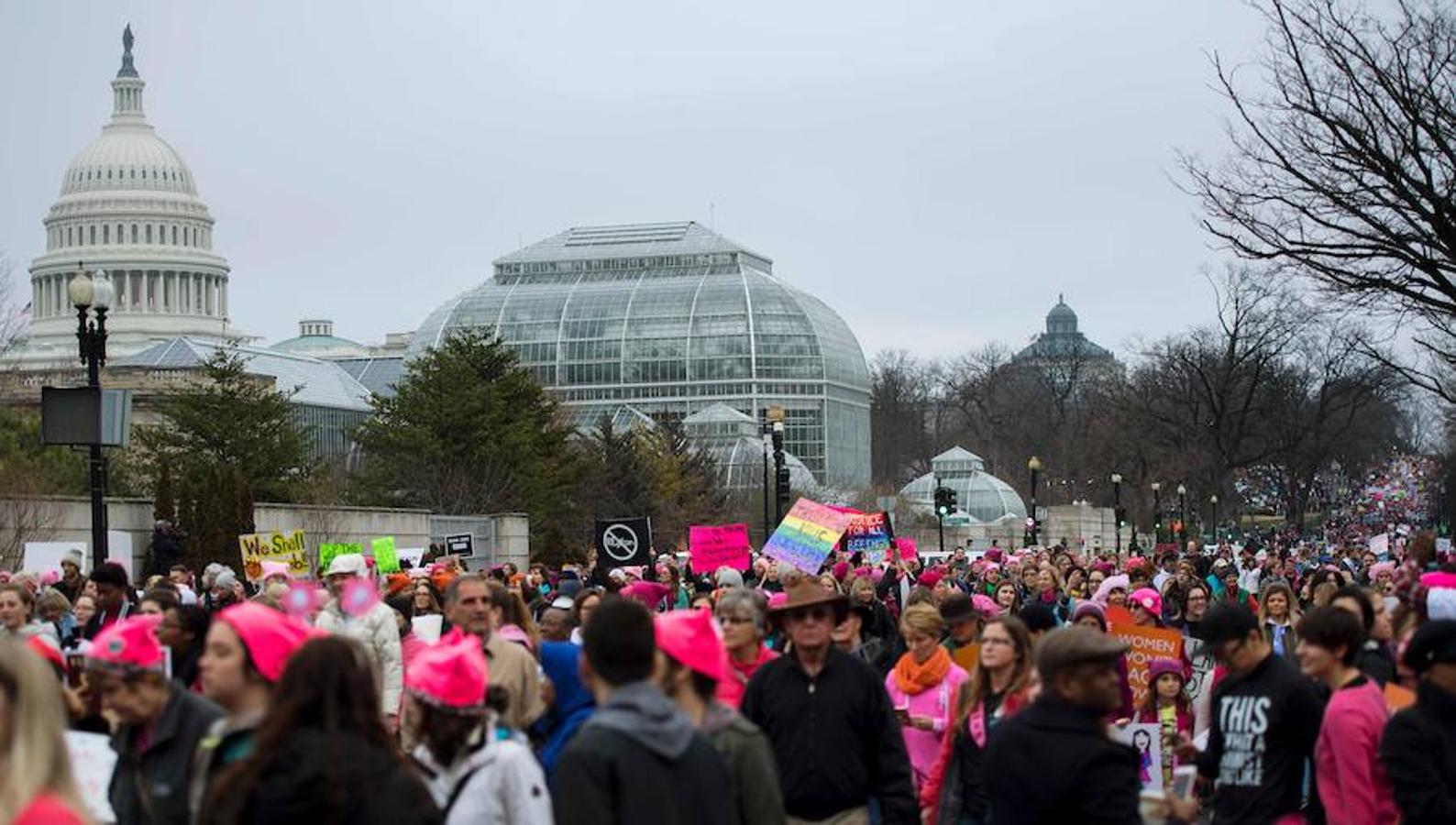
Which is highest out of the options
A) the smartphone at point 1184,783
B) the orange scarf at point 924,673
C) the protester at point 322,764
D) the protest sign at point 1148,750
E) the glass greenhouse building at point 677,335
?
the glass greenhouse building at point 677,335

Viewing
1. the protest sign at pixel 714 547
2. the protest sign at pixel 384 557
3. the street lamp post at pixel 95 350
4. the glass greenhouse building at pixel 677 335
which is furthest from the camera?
the glass greenhouse building at pixel 677 335

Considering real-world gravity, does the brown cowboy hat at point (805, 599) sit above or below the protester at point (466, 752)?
above

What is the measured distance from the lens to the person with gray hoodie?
7.52 meters

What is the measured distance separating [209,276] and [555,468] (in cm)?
11194

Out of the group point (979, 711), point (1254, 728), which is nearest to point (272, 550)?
point (979, 711)

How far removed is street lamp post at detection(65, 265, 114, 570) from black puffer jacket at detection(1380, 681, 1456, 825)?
1741 cm

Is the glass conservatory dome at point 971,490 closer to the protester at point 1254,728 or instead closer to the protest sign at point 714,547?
the protest sign at point 714,547

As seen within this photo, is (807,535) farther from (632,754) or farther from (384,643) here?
(632,754)

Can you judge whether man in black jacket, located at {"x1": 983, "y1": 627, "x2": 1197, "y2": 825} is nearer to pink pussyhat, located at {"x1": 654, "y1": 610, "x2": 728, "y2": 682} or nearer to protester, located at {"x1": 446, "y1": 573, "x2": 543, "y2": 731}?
pink pussyhat, located at {"x1": 654, "y1": 610, "x2": 728, "y2": 682}

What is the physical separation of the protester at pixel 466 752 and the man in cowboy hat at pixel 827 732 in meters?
2.44

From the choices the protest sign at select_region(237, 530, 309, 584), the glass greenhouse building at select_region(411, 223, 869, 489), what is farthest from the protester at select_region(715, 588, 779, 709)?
the glass greenhouse building at select_region(411, 223, 869, 489)

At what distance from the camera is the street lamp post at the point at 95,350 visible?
25.8 metres

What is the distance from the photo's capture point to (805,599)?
10.9 metres

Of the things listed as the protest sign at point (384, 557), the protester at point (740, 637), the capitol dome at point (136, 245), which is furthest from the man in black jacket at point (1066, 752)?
the capitol dome at point (136, 245)
